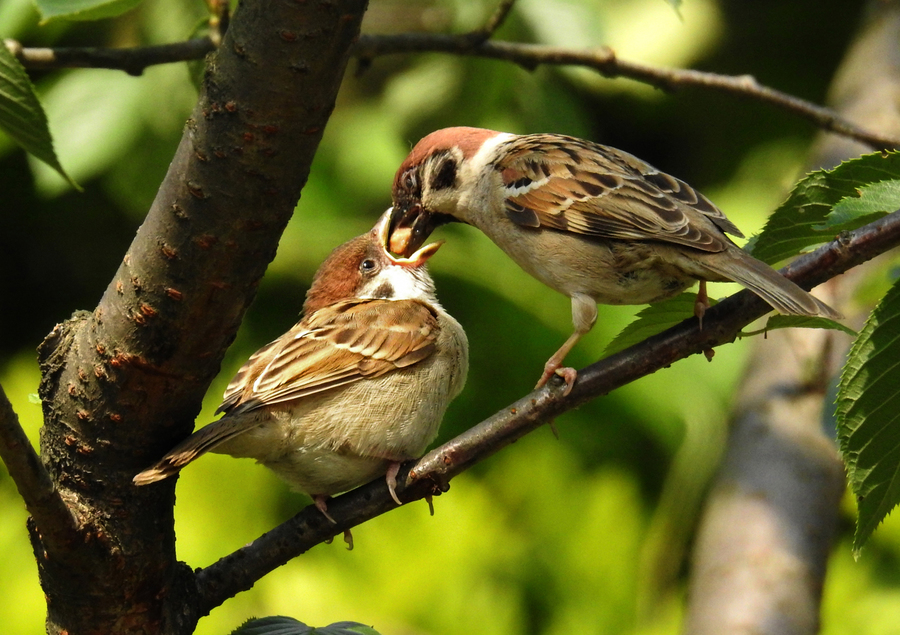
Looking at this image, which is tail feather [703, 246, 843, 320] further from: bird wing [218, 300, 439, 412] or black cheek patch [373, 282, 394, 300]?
black cheek patch [373, 282, 394, 300]

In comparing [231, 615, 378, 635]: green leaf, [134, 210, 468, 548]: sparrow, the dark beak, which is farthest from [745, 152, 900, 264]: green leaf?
the dark beak

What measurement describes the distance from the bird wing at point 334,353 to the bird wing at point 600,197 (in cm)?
50

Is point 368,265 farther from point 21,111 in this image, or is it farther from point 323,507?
point 21,111

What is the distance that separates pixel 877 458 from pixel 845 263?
36 cm

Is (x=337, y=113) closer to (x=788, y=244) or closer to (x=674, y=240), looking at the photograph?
(x=674, y=240)

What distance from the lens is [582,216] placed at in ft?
8.81

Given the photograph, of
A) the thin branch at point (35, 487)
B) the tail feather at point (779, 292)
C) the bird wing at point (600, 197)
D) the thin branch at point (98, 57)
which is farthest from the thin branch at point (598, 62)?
the thin branch at point (35, 487)

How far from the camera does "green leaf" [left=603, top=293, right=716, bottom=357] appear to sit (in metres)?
1.99

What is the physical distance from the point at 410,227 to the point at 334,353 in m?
0.74

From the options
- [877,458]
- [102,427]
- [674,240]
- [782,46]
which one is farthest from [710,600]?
[782,46]

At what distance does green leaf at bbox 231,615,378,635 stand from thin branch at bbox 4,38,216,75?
4.96 ft

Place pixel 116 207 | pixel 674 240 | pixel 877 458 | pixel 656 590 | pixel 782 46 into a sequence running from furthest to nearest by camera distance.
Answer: pixel 782 46 < pixel 116 207 < pixel 656 590 < pixel 674 240 < pixel 877 458

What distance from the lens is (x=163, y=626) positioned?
6.81 ft

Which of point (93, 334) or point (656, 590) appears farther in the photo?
A: point (656, 590)
